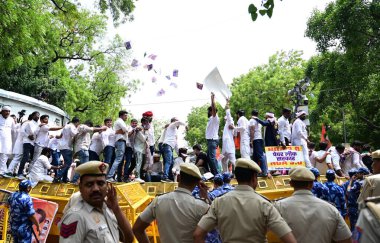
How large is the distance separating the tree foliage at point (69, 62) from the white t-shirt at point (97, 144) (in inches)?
129

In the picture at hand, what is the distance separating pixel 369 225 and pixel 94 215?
6.50ft

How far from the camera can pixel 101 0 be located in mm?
14438

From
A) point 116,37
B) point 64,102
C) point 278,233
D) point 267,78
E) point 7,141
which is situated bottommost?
point 278,233

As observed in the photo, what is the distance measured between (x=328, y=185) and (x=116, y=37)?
2819 cm

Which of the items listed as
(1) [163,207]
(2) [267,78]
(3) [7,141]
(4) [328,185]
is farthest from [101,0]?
(2) [267,78]

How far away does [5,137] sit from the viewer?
11.4 m

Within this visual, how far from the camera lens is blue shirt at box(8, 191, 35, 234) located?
774cm

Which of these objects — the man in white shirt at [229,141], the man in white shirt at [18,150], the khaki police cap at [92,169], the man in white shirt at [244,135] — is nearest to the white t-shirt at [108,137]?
the man in white shirt at [18,150]

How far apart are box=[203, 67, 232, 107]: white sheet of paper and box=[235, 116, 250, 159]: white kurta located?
2.57ft

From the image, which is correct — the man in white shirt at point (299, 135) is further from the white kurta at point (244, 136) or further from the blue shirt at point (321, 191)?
the blue shirt at point (321, 191)

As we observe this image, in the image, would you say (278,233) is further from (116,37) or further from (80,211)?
(116,37)

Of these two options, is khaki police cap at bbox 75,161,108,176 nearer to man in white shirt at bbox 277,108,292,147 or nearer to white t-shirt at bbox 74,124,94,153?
white t-shirt at bbox 74,124,94,153

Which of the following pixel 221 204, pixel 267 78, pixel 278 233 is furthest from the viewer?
pixel 267 78

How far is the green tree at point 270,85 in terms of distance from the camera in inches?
1420
